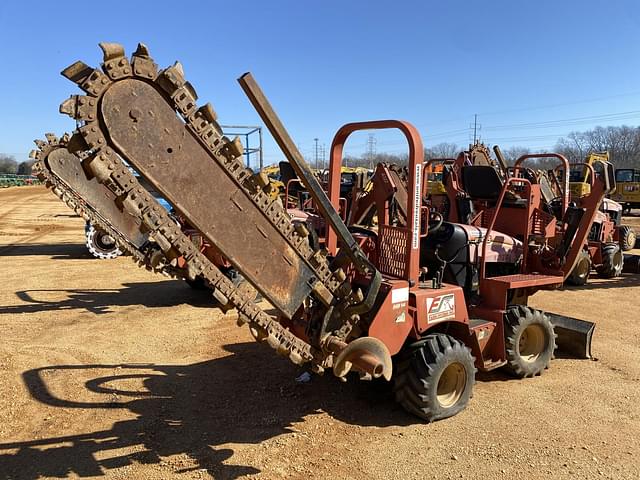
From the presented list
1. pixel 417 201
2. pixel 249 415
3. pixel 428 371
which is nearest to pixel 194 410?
pixel 249 415

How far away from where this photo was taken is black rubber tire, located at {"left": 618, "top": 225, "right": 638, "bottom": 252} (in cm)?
1303

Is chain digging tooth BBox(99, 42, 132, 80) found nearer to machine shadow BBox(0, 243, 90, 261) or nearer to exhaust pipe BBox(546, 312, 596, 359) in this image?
exhaust pipe BBox(546, 312, 596, 359)

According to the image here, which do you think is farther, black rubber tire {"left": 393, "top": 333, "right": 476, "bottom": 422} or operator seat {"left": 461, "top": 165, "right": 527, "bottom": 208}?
operator seat {"left": 461, "top": 165, "right": 527, "bottom": 208}

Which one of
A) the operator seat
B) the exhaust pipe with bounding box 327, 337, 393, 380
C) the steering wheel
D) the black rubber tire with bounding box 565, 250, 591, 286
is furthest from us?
the black rubber tire with bounding box 565, 250, 591, 286

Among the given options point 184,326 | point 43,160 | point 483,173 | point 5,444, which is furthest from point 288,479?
point 43,160

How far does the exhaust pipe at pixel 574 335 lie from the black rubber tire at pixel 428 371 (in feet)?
7.42

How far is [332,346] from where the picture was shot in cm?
362

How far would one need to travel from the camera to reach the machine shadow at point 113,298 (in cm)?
820

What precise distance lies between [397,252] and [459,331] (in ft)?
3.37

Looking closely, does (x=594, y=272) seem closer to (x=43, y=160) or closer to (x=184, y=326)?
(x=184, y=326)

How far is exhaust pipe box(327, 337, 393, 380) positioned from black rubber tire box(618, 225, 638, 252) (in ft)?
39.2

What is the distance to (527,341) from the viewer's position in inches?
222

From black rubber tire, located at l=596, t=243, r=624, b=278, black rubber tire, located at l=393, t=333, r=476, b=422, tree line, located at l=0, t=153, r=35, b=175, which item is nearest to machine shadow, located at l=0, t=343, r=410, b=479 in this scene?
black rubber tire, located at l=393, t=333, r=476, b=422

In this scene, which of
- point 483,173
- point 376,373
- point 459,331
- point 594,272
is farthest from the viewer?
point 594,272
